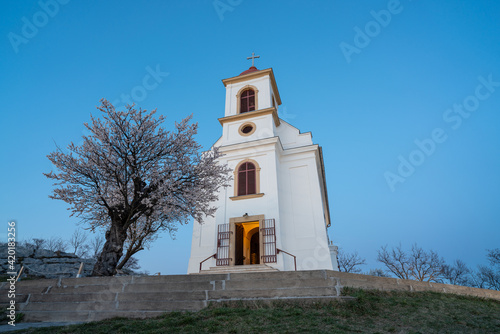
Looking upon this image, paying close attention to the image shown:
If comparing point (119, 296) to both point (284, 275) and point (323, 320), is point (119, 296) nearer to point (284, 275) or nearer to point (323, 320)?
point (284, 275)

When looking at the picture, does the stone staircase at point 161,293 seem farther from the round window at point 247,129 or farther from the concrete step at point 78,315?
the round window at point 247,129

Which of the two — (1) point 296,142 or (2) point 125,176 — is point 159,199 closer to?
(2) point 125,176

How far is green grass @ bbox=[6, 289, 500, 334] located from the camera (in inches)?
179

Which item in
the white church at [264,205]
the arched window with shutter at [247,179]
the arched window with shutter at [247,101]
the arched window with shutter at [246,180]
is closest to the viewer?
the white church at [264,205]

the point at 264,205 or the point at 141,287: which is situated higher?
the point at 264,205

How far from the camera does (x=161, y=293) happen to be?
6.29m

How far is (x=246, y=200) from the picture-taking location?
14.8 m

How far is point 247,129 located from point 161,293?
12679mm

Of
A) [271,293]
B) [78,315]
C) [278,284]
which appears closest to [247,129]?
[278,284]

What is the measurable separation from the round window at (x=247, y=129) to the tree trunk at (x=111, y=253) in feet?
33.3

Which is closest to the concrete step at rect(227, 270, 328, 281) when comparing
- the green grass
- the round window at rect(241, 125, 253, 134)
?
the green grass

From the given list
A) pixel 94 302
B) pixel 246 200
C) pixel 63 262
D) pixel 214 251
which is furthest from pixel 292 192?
pixel 63 262

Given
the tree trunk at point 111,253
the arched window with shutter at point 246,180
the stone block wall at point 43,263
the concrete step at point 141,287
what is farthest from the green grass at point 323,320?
the stone block wall at point 43,263

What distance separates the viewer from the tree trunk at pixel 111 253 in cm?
827
